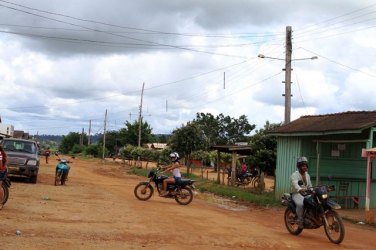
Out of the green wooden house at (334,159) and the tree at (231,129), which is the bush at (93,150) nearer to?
the tree at (231,129)

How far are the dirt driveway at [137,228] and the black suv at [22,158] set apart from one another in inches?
183

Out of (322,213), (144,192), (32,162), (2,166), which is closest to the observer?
(322,213)

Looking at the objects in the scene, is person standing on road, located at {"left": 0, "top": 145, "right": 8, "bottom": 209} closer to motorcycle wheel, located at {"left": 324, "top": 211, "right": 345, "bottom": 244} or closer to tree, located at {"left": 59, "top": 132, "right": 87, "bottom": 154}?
motorcycle wheel, located at {"left": 324, "top": 211, "right": 345, "bottom": 244}

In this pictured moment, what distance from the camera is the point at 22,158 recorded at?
66.3ft

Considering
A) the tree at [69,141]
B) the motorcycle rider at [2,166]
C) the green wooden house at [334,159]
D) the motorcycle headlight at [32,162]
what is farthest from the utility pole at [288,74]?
the tree at [69,141]

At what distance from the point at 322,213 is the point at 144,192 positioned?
7912mm

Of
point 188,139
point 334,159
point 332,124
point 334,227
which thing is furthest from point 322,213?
point 188,139

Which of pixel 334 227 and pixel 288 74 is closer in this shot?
pixel 334 227

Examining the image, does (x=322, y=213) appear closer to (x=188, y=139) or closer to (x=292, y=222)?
(x=292, y=222)

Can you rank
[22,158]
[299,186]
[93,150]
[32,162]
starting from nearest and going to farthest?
[299,186] → [22,158] → [32,162] → [93,150]

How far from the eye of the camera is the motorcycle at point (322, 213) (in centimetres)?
1029

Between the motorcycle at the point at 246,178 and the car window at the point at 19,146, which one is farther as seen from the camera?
the motorcycle at the point at 246,178

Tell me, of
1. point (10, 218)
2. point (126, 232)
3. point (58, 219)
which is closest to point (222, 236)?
point (126, 232)

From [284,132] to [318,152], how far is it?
1883 mm
